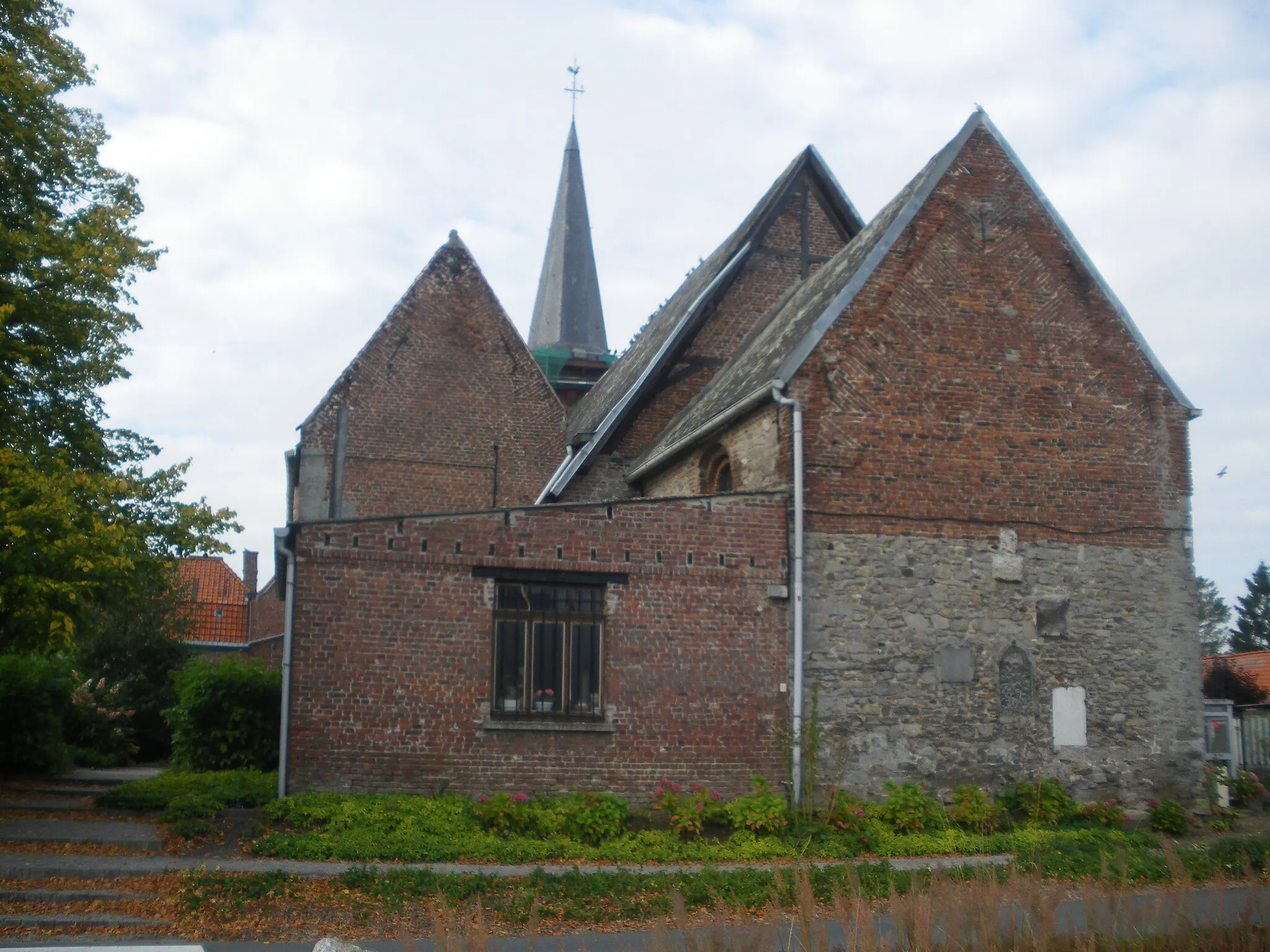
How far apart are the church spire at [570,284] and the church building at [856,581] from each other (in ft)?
65.2

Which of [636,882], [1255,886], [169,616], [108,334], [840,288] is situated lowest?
[636,882]

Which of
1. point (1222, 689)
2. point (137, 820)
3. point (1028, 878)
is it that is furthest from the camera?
point (1222, 689)

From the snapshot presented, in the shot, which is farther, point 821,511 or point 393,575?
point 821,511

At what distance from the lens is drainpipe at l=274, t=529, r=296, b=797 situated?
11.9 m

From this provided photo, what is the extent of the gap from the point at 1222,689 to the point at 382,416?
22299mm

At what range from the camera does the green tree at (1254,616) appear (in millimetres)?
57219

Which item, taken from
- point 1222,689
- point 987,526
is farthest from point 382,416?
point 1222,689

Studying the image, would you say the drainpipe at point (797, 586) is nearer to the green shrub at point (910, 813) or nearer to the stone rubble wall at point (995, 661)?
the stone rubble wall at point (995, 661)

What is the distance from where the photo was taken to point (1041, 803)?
13766mm

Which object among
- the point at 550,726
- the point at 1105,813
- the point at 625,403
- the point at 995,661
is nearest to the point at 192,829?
the point at 550,726

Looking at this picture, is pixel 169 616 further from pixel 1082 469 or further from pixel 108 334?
pixel 1082 469

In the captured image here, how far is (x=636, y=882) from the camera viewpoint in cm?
998

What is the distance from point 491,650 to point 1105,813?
25.0 feet

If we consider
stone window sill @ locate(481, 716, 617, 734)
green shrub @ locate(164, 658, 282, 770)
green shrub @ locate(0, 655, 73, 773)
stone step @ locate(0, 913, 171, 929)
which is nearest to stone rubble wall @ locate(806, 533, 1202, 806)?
stone window sill @ locate(481, 716, 617, 734)
